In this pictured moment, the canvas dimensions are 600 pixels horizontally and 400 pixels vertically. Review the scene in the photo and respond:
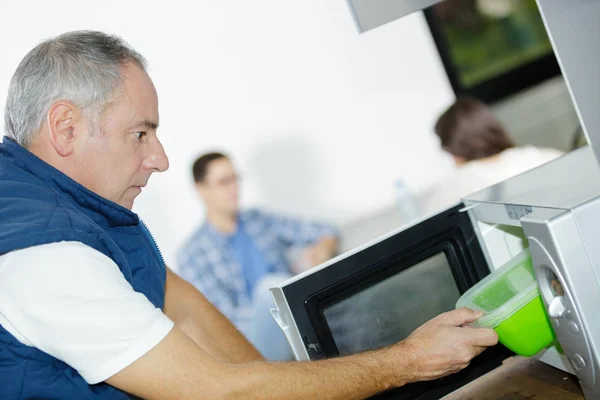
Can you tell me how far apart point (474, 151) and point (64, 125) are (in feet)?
7.00

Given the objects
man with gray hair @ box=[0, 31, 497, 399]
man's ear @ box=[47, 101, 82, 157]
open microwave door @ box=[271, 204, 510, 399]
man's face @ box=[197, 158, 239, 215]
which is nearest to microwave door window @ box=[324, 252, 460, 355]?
open microwave door @ box=[271, 204, 510, 399]

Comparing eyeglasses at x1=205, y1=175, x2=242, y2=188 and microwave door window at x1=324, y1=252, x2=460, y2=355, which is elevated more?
eyeglasses at x1=205, y1=175, x2=242, y2=188

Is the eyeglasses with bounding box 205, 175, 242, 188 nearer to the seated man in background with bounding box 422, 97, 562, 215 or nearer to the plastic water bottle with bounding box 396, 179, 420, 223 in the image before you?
the plastic water bottle with bounding box 396, 179, 420, 223

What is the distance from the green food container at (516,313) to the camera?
41.3 inches

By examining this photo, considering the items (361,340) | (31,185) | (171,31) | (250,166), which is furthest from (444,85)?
(31,185)

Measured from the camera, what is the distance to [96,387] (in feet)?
3.26

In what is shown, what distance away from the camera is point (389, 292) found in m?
1.20

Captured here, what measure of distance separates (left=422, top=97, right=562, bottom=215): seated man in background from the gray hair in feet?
5.99

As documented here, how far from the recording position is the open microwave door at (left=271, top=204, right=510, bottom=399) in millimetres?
1155

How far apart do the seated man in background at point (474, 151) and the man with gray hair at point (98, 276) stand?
5.63ft

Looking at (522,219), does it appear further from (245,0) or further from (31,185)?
(245,0)

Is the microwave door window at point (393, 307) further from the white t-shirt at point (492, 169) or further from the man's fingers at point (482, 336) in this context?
the white t-shirt at point (492, 169)

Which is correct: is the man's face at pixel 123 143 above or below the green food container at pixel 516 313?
above

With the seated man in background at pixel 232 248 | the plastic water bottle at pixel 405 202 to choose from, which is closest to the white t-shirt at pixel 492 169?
the plastic water bottle at pixel 405 202
